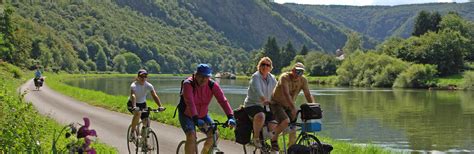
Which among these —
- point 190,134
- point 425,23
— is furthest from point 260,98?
point 425,23

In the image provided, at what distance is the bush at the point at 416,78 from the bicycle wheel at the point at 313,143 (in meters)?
85.1

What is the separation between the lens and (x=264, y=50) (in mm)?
164125

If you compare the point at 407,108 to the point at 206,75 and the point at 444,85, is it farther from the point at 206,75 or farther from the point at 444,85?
the point at 444,85

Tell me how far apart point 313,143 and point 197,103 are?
223 centimetres

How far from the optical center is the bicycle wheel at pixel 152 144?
37.1 ft

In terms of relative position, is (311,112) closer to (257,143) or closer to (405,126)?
(257,143)

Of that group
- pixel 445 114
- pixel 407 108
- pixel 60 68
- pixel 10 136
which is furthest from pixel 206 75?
pixel 60 68

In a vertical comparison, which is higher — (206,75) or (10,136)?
(206,75)

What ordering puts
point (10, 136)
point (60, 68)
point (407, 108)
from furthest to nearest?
point (60, 68)
point (407, 108)
point (10, 136)

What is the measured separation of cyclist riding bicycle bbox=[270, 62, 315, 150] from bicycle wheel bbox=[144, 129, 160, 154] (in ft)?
7.71

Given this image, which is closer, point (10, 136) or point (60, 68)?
point (10, 136)

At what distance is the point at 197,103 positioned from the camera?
29.1ft

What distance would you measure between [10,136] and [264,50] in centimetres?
15625

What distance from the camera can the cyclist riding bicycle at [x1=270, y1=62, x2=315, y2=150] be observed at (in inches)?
412
